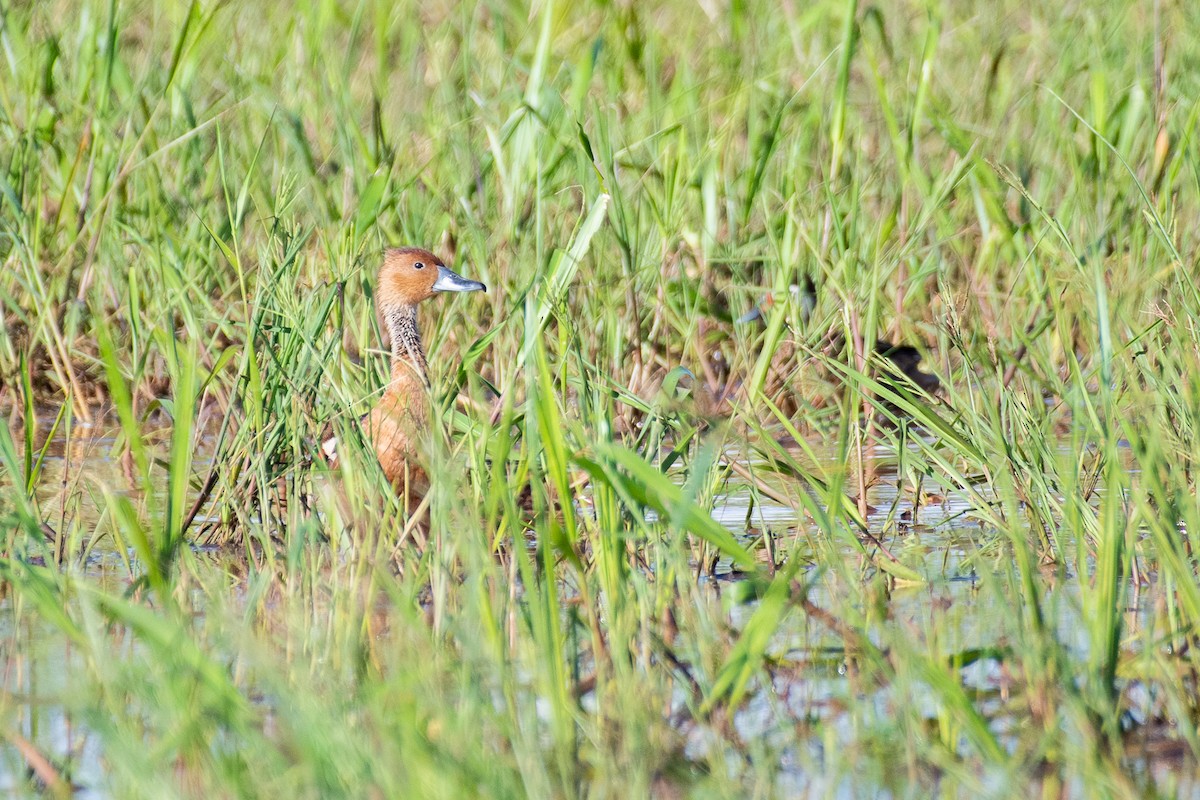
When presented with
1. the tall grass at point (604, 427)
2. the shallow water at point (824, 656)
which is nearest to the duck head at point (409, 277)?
the tall grass at point (604, 427)

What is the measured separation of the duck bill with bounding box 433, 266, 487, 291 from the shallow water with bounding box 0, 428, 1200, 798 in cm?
121

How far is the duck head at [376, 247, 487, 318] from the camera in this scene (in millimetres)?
5637

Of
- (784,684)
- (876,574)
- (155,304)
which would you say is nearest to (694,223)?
(155,304)

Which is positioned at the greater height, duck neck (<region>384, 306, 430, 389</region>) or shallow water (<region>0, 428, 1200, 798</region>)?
shallow water (<region>0, 428, 1200, 798</region>)

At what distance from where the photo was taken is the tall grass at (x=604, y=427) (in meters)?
2.63

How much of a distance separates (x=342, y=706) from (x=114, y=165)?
347cm

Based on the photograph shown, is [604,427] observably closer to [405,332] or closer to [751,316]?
[751,316]

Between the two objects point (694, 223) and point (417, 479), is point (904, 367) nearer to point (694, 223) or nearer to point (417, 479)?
point (694, 223)

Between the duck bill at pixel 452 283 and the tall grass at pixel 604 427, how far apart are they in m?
0.09

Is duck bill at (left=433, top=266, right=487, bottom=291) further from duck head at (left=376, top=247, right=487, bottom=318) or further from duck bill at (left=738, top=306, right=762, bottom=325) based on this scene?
duck bill at (left=738, top=306, right=762, bottom=325)

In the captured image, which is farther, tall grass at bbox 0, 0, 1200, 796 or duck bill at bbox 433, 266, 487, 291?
duck bill at bbox 433, 266, 487, 291

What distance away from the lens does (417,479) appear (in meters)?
4.58

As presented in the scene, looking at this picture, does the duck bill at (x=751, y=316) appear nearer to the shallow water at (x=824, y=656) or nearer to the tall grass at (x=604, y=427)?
the tall grass at (x=604, y=427)

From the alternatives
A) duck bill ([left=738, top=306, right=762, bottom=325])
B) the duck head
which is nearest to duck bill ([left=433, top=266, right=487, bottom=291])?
the duck head
